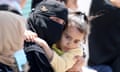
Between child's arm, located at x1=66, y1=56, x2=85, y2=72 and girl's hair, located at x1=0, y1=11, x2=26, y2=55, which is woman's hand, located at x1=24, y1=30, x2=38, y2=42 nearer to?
girl's hair, located at x1=0, y1=11, x2=26, y2=55

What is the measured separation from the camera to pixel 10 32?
1.33 metres

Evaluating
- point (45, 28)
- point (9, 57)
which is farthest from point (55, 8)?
point (9, 57)

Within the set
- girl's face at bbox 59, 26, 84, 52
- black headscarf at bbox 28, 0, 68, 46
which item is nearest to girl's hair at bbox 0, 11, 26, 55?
black headscarf at bbox 28, 0, 68, 46

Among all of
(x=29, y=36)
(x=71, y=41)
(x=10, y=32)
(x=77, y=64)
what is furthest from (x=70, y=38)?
(x=10, y=32)

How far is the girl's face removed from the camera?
1.66 m

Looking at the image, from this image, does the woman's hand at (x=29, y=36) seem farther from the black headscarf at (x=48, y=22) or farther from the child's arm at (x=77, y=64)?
the child's arm at (x=77, y=64)

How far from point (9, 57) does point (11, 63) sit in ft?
0.08

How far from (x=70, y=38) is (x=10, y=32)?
426 millimetres

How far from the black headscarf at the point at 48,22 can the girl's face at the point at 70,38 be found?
6 cm

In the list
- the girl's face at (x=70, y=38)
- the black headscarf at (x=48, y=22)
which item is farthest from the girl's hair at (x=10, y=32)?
the girl's face at (x=70, y=38)

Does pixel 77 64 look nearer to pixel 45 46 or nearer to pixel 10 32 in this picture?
pixel 45 46

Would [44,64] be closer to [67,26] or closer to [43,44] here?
[43,44]

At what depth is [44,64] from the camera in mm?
1454

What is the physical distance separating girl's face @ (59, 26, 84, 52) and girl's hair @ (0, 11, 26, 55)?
0.33m
